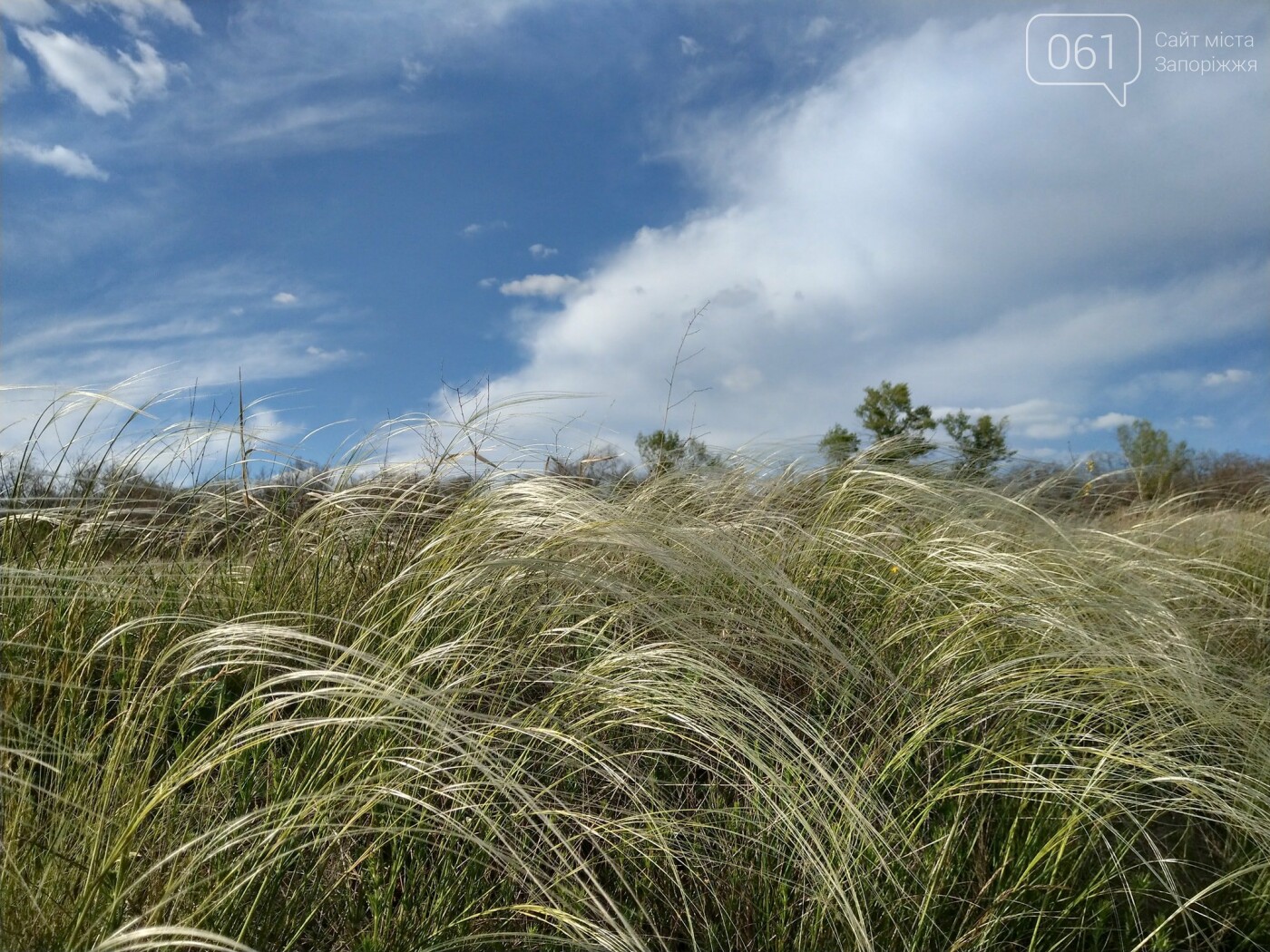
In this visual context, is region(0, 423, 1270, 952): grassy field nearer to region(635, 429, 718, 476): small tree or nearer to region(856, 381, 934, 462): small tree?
region(635, 429, 718, 476): small tree

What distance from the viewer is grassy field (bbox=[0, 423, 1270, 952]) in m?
1.42

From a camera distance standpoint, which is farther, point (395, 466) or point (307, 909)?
point (395, 466)

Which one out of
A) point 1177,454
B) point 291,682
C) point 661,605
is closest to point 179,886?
point 291,682

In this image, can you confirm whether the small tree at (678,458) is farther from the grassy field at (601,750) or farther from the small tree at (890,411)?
the small tree at (890,411)

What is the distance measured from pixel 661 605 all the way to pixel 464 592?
0.52 metres

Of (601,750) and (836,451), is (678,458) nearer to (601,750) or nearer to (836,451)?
(836,451)

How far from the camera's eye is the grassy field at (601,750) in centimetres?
142

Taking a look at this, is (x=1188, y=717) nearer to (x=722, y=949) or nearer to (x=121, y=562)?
(x=722, y=949)

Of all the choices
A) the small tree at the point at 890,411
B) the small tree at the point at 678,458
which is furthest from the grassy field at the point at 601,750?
the small tree at the point at 890,411

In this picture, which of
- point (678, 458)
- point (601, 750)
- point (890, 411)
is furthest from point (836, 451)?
point (890, 411)

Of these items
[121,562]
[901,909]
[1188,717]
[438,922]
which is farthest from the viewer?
[121,562]

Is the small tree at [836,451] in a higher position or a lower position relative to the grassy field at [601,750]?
higher

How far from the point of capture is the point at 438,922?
58.0 inches

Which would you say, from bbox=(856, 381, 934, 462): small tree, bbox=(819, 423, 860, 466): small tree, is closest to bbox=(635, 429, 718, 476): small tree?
bbox=(819, 423, 860, 466): small tree
